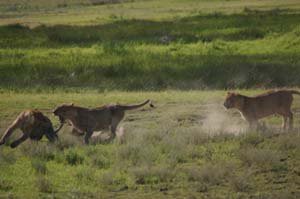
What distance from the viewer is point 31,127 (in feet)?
56.2

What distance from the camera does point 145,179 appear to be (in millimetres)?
13906

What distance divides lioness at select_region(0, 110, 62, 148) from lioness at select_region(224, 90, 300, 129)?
441 cm

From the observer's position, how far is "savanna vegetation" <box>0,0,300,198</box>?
545 inches

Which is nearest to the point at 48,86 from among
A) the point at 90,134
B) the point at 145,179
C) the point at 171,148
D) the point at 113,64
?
the point at 113,64

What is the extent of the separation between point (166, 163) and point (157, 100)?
7609 millimetres

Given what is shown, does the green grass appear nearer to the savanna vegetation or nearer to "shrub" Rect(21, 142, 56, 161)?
the savanna vegetation

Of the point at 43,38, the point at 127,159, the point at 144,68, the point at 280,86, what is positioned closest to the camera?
the point at 127,159

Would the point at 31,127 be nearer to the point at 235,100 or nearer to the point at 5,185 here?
the point at 5,185

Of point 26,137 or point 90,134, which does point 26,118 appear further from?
point 90,134

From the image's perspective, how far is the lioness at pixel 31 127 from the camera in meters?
16.9

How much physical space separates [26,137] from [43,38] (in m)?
22.2

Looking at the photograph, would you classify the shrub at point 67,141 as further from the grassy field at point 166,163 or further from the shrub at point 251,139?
the shrub at point 251,139

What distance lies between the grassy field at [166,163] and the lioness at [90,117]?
33cm

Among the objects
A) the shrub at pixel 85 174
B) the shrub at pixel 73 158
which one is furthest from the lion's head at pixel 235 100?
the shrub at pixel 85 174
